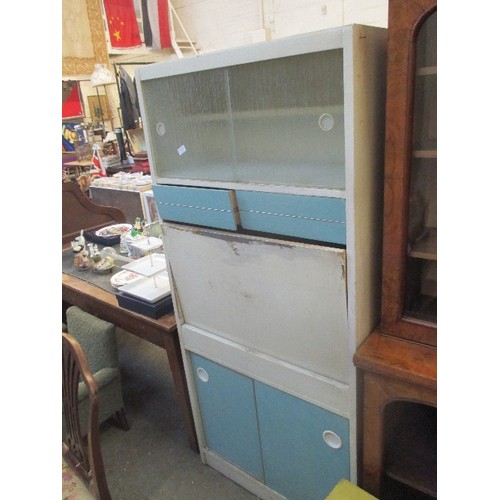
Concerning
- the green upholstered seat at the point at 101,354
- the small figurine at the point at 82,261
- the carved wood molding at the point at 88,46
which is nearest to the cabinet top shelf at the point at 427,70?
the green upholstered seat at the point at 101,354

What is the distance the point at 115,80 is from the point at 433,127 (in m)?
5.06

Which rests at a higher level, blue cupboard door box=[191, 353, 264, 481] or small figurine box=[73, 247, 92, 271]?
small figurine box=[73, 247, 92, 271]

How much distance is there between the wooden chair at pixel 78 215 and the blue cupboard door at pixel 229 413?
5.57 ft

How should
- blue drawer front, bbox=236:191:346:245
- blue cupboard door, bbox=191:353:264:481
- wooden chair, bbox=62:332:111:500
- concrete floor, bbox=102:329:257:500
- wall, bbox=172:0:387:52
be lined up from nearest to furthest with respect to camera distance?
blue drawer front, bbox=236:191:346:245 → wooden chair, bbox=62:332:111:500 → blue cupboard door, bbox=191:353:264:481 → concrete floor, bbox=102:329:257:500 → wall, bbox=172:0:387:52

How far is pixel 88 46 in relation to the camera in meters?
5.86

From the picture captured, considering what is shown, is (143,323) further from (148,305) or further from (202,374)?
(202,374)

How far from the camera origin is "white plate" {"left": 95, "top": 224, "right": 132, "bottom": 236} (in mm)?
2828

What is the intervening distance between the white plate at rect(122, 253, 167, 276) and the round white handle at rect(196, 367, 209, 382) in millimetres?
477

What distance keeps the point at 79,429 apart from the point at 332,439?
85cm

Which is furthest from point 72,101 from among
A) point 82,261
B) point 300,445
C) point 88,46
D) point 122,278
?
point 300,445

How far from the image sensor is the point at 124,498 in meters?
1.87

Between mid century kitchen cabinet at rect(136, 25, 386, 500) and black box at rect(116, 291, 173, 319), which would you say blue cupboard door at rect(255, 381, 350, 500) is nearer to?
mid century kitchen cabinet at rect(136, 25, 386, 500)

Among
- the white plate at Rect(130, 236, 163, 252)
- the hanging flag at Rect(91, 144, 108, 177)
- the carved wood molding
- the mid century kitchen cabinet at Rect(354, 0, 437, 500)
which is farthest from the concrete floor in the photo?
the carved wood molding
